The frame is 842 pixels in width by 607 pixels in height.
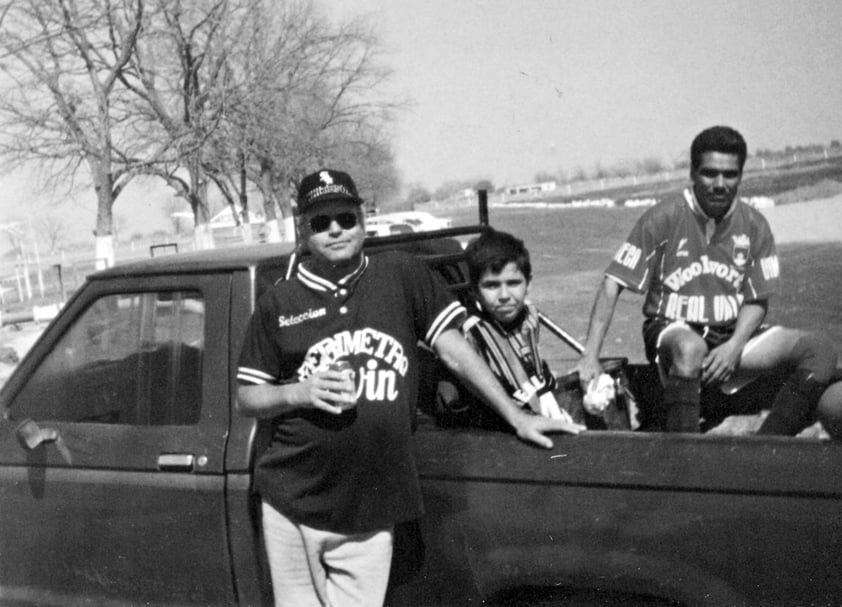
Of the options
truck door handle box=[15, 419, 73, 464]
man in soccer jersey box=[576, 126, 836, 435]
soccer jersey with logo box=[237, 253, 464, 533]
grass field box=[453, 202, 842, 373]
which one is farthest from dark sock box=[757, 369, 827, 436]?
truck door handle box=[15, 419, 73, 464]

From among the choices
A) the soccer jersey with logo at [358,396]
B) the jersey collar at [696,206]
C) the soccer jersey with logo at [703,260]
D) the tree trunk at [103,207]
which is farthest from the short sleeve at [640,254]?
the tree trunk at [103,207]

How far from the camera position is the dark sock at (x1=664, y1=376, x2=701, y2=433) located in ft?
9.89

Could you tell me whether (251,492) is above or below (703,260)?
below

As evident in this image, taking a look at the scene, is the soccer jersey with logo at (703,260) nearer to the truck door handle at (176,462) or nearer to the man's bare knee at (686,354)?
the man's bare knee at (686,354)

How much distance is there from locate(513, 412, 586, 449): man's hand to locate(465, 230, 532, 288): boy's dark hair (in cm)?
80

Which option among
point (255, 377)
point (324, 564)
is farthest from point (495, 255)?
point (324, 564)

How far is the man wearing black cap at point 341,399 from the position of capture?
2.36 metres

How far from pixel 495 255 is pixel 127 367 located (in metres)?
1.24

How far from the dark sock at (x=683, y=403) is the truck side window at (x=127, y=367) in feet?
4.87

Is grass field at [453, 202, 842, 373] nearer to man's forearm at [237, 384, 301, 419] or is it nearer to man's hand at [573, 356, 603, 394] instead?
man's hand at [573, 356, 603, 394]

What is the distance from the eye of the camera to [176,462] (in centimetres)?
279

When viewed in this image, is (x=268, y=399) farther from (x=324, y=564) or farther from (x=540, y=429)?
(x=540, y=429)

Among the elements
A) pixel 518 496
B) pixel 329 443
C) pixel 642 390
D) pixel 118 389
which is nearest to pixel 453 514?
pixel 518 496

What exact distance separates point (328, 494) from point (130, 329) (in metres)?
1.07
